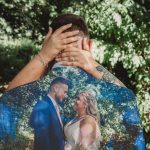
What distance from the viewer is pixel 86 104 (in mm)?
2178

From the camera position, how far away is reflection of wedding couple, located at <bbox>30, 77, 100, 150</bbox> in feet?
6.95

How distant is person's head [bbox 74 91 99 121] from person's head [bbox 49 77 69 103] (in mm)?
77

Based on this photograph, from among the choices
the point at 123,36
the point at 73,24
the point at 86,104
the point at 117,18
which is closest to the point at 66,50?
the point at 73,24

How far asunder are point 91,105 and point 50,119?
211 millimetres

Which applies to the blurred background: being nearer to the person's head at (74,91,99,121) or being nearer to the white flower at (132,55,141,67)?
the white flower at (132,55,141,67)

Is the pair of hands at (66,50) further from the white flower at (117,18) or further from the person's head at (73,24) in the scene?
the white flower at (117,18)

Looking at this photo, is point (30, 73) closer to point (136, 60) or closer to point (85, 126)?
point (85, 126)

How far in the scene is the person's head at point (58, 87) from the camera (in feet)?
7.19

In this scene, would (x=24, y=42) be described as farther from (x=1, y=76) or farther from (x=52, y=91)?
(x=52, y=91)

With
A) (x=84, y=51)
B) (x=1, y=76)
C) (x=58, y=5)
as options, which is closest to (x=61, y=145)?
(x=84, y=51)

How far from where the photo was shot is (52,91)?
2.20m

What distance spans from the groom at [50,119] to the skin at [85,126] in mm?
86

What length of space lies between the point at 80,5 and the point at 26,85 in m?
4.35

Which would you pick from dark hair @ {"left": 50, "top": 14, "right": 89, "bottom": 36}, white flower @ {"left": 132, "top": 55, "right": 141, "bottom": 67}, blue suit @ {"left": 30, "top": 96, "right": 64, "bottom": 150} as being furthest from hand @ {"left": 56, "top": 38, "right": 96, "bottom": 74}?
white flower @ {"left": 132, "top": 55, "right": 141, "bottom": 67}
